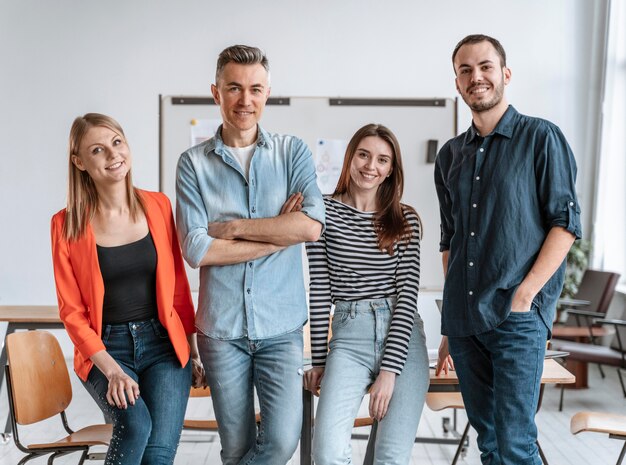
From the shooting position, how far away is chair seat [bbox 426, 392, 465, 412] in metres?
3.19

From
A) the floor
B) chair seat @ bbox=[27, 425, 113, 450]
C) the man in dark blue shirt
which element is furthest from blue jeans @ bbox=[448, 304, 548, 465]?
the floor

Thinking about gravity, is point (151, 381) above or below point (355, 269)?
below

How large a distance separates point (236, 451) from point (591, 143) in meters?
5.02

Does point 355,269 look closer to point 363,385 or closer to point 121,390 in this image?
point 363,385

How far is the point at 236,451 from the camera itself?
2.15m

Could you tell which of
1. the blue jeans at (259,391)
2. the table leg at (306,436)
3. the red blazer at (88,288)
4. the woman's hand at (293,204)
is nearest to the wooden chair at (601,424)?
the table leg at (306,436)

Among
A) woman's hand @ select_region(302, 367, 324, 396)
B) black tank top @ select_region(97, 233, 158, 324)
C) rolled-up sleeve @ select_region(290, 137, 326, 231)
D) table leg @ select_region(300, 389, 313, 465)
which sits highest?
rolled-up sleeve @ select_region(290, 137, 326, 231)

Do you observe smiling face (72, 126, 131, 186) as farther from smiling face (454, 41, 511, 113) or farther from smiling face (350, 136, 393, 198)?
smiling face (454, 41, 511, 113)

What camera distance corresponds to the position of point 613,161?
19.7ft

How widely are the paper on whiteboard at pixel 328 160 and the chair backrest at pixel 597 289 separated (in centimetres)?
224

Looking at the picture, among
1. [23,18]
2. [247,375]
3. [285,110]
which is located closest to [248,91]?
[247,375]

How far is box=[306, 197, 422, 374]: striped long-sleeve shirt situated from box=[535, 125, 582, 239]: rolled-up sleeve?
47cm

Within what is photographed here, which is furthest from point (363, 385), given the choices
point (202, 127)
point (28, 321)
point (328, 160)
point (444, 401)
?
point (202, 127)

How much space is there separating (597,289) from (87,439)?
4.26 meters
